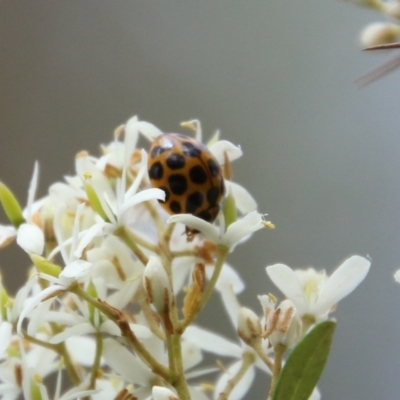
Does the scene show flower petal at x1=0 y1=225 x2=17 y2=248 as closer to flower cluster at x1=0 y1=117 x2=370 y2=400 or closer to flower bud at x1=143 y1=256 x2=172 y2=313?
flower cluster at x1=0 y1=117 x2=370 y2=400

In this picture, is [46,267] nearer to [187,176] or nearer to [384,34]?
[187,176]

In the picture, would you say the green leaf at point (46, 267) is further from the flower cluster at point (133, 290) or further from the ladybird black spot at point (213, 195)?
the ladybird black spot at point (213, 195)

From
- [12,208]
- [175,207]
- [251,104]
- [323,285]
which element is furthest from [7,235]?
[251,104]

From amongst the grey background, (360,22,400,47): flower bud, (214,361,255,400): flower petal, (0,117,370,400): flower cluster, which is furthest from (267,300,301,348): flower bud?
the grey background

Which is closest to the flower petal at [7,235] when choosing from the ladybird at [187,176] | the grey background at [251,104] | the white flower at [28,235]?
the white flower at [28,235]

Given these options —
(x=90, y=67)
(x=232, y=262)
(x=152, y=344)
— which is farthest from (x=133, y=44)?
(x=152, y=344)
